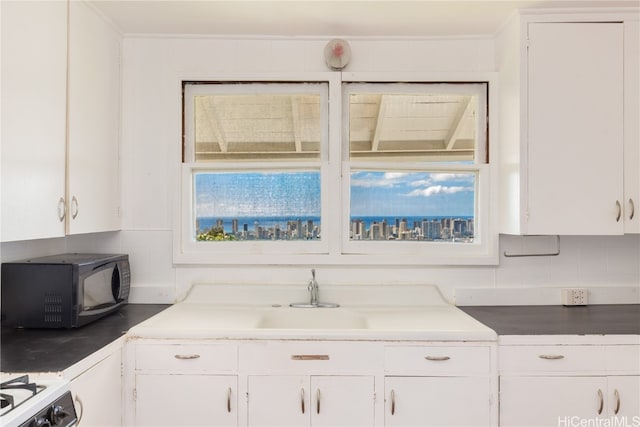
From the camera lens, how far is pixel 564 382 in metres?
Answer: 2.02

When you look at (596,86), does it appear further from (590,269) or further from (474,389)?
(474,389)

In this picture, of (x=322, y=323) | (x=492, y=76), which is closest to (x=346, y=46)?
(x=492, y=76)

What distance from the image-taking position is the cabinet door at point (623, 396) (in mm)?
2029

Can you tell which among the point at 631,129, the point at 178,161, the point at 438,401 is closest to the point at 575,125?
the point at 631,129

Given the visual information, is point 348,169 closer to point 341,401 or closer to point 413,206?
point 413,206

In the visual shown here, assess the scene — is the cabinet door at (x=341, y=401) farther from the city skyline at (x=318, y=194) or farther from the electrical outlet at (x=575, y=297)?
the electrical outlet at (x=575, y=297)

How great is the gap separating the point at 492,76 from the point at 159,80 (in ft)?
6.07

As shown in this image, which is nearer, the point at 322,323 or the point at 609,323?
the point at 609,323

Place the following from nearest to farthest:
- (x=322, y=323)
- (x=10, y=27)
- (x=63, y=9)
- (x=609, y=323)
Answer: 1. (x=10, y=27)
2. (x=63, y=9)
3. (x=609, y=323)
4. (x=322, y=323)

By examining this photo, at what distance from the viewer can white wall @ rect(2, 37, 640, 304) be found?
2.65 m

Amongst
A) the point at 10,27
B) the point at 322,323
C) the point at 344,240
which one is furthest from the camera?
the point at 344,240

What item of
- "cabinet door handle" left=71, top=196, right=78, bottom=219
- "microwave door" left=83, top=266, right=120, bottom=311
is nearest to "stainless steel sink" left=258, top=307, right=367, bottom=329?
"microwave door" left=83, top=266, right=120, bottom=311

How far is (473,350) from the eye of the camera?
2.03 m

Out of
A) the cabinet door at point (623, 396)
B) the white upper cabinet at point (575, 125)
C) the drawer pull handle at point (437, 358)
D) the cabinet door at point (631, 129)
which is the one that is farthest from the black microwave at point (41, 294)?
the cabinet door at point (631, 129)
